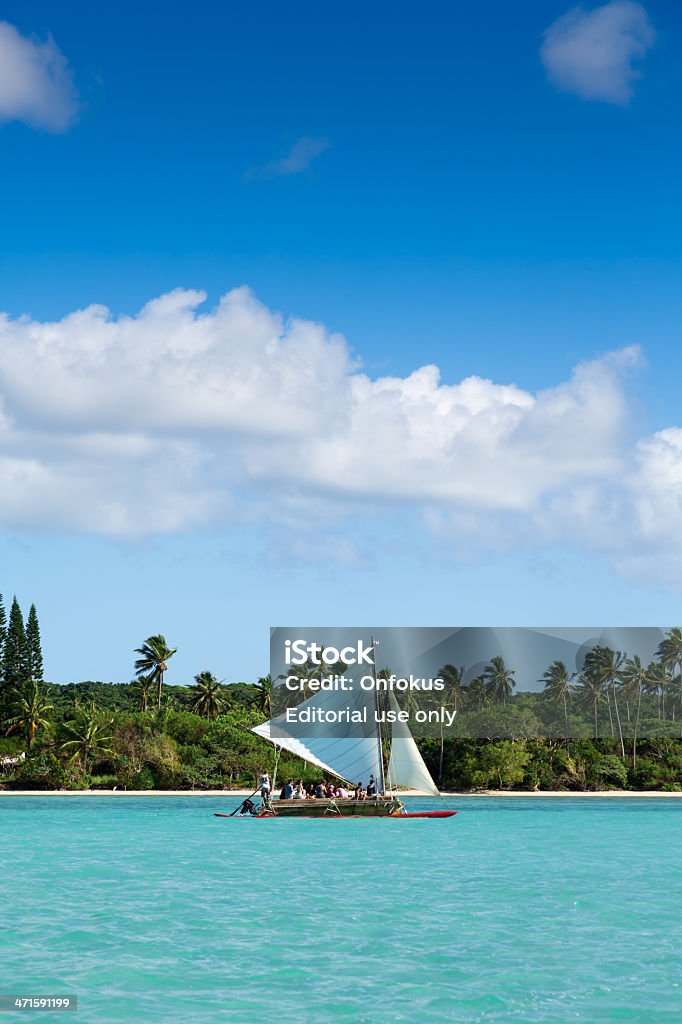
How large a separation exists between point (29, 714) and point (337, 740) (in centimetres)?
4163

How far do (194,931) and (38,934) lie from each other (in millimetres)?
3506

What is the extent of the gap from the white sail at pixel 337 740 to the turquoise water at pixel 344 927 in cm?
902

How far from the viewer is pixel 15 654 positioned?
107 meters

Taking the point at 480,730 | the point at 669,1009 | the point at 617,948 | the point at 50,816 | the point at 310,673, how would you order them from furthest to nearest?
1. the point at 310,673
2. the point at 480,730
3. the point at 50,816
4. the point at 617,948
5. the point at 669,1009

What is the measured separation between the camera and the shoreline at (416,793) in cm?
8938

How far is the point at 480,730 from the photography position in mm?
99250

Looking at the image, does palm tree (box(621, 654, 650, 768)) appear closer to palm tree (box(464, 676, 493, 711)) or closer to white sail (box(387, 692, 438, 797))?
palm tree (box(464, 676, 493, 711))

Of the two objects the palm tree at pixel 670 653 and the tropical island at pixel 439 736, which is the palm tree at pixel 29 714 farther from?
the palm tree at pixel 670 653

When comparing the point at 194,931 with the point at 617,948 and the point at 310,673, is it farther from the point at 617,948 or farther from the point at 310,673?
the point at 310,673

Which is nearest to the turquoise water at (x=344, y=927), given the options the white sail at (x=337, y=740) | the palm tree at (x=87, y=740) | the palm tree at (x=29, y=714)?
the white sail at (x=337, y=740)

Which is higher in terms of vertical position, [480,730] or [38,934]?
[480,730]

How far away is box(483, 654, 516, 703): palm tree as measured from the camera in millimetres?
111812

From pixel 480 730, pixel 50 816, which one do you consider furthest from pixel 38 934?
pixel 480 730

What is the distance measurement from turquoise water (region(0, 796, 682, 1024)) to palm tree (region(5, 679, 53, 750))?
41.7m
